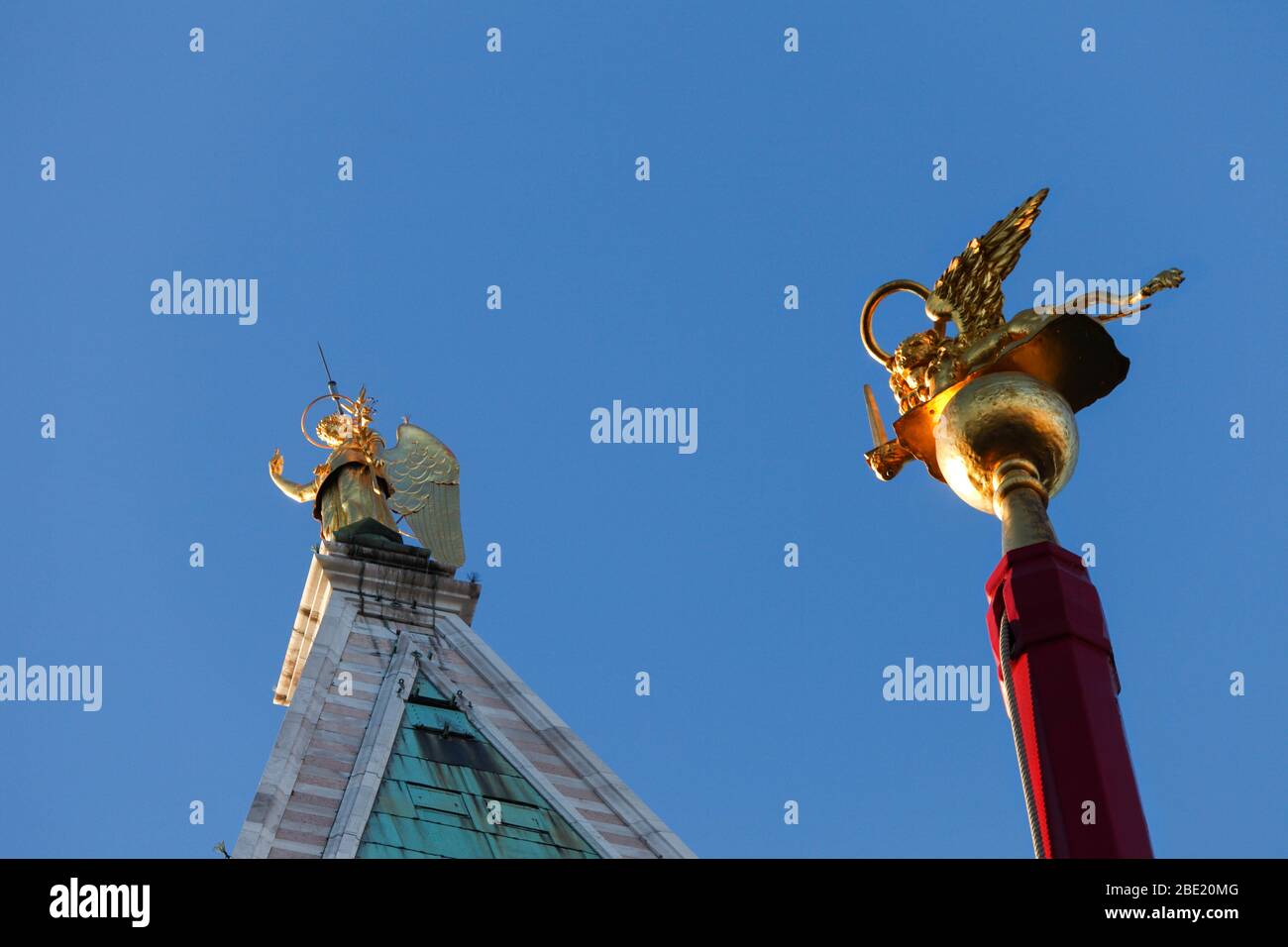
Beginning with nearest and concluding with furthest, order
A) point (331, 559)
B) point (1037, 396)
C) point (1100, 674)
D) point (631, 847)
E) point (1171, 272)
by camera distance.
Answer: point (1100, 674)
point (1037, 396)
point (1171, 272)
point (631, 847)
point (331, 559)

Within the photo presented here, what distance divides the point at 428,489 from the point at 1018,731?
20145 mm

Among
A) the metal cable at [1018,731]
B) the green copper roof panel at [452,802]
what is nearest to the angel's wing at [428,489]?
the green copper roof panel at [452,802]

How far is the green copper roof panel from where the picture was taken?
1206 inches

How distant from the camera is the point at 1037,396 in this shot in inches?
977

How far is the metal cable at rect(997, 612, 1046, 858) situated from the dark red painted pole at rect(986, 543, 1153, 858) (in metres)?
0.02

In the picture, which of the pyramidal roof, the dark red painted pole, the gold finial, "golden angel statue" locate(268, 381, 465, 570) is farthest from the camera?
"golden angel statue" locate(268, 381, 465, 570)

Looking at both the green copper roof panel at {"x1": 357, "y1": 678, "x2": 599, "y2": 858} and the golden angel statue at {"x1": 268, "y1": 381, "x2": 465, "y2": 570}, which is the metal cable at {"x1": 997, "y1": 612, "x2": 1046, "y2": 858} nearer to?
the green copper roof panel at {"x1": 357, "y1": 678, "x2": 599, "y2": 858}

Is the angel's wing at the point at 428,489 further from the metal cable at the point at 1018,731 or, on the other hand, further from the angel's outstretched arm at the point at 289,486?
the metal cable at the point at 1018,731

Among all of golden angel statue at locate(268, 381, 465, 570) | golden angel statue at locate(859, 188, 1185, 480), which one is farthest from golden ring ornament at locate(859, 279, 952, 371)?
golden angel statue at locate(268, 381, 465, 570)

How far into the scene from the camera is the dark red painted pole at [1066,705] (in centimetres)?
2156

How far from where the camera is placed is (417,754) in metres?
32.6
